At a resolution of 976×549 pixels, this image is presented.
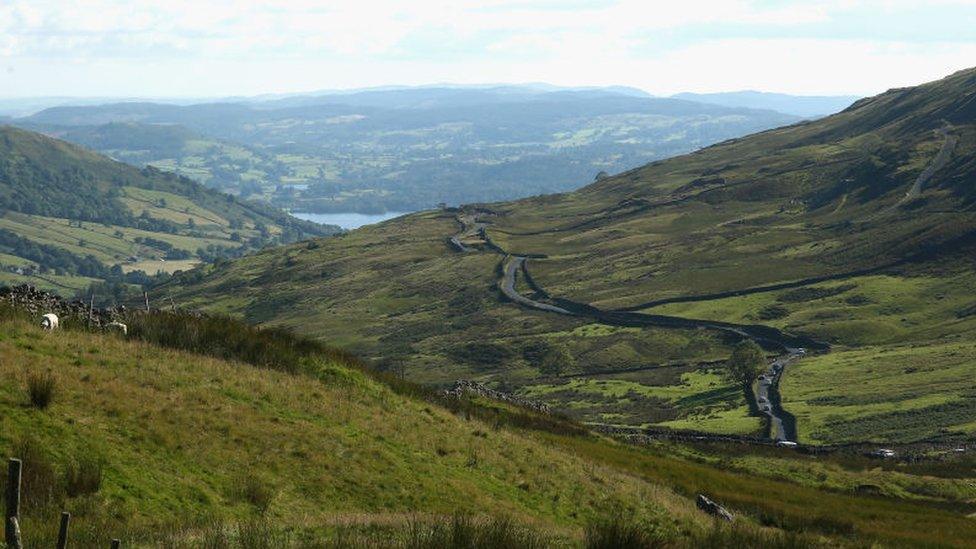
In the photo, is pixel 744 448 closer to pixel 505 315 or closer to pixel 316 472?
pixel 316 472

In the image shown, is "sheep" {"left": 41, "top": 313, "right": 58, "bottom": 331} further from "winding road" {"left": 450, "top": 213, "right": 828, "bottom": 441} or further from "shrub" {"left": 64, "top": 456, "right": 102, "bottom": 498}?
"winding road" {"left": 450, "top": 213, "right": 828, "bottom": 441}

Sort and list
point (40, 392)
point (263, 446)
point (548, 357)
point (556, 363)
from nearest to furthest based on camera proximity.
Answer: point (40, 392) → point (263, 446) → point (556, 363) → point (548, 357)

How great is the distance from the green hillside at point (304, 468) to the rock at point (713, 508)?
2.70ft

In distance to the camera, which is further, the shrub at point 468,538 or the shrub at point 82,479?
the shrub at point 82,479

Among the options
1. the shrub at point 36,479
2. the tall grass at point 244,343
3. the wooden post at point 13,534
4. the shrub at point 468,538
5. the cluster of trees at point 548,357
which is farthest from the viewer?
the cluster of trees at point 548,357

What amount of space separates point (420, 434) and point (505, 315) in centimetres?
16324

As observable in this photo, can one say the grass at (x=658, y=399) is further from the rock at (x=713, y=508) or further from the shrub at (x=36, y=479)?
the shrub at (x=36, y=479)

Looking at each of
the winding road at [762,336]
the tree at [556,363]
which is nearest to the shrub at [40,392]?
the winding road at [762,336]

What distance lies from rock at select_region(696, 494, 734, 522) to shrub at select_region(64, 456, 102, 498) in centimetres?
2075

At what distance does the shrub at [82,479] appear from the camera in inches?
799

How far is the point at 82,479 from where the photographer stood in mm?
20453

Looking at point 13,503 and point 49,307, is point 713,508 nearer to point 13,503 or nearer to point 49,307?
point 49,307

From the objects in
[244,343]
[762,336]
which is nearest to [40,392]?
[244,343]

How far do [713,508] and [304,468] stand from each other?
15760 millimetres
